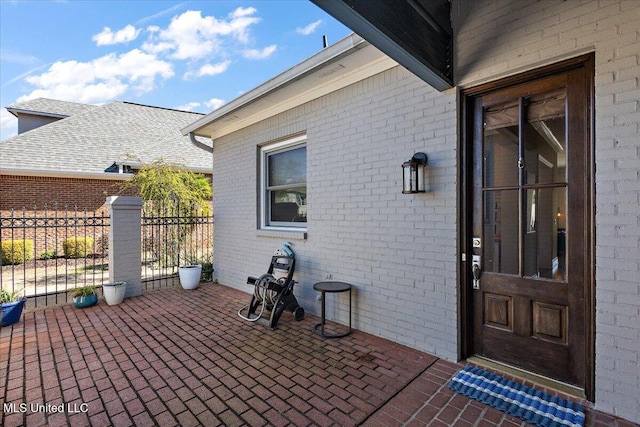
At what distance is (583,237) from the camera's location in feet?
7.11

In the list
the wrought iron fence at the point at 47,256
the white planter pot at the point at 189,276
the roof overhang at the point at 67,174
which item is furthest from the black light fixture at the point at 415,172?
the roof overhang at the point at 67,174

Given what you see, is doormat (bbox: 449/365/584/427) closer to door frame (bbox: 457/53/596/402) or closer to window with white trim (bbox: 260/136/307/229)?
door frame (bbox: 457/53/596/402)

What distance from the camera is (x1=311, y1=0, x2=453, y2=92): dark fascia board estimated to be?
68.1 inches

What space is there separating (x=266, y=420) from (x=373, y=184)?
2.31 m

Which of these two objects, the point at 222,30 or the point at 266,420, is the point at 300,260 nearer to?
the point at 266,420

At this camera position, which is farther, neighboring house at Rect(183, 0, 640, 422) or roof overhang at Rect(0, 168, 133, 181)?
roof overhang at Rect(0, 168, 133, 181)

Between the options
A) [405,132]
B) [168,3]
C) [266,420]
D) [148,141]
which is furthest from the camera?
[148,141]

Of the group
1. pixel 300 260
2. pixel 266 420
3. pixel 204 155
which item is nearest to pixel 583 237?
pixel 266 420

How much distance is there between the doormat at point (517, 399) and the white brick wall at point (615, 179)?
0.84ft

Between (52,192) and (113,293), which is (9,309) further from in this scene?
(52,192)

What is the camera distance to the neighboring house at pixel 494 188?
196 cm

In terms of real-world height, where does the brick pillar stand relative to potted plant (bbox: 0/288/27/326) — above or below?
above

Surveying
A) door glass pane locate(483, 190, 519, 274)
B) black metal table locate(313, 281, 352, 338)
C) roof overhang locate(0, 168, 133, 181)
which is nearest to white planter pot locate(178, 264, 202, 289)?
black metal table locate(313, 281, 352, 338)

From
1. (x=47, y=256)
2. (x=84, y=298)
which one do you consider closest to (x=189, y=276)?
(x=84, y=298)
